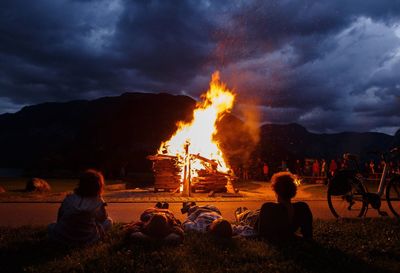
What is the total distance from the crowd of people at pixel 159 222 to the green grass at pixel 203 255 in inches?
9.1

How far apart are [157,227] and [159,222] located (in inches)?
3.4

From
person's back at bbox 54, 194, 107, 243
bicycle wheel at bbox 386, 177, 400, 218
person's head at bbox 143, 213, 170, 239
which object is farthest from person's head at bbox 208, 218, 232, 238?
bicycle wheel at bbox 386, 177, 400, 218

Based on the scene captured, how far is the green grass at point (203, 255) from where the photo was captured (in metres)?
5.62

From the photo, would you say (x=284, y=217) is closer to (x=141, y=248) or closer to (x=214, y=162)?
(x=141, y=248)

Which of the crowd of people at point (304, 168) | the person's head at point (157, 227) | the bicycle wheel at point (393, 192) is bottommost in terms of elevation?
the person's head at point (157, 227)

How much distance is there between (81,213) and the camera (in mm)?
6613

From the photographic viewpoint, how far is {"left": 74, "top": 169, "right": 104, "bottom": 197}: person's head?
22.0ft

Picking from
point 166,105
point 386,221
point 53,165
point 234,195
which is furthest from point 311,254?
point 166,105

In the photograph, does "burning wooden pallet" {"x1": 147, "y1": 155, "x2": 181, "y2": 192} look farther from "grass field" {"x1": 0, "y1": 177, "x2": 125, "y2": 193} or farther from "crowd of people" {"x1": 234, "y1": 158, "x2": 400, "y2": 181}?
"crowd of people" {"x1": 234, "y1": 158, "x2": 400, "y2": 181}

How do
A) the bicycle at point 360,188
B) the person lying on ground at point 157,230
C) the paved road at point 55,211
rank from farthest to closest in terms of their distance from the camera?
the bicycle at point 360,188, the paved road at point 55,211, the person lying on ground at point 157,230

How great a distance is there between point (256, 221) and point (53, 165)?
39.4 metres

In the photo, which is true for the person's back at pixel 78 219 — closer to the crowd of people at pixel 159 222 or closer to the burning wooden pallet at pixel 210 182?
the crowd of people at pixel 159 222

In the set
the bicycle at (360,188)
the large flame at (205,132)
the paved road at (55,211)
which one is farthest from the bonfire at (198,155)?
the bicycle at (360,188)

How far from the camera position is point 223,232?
743cm
